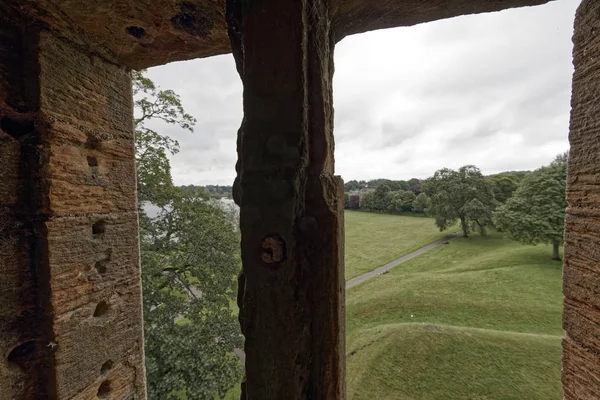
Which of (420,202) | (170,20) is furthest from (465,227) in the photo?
(170,20)

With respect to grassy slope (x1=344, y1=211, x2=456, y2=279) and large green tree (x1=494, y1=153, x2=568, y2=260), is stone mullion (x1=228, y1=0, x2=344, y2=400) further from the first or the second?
large green tree (x1=494, y1=153, x2=568, y2=260)

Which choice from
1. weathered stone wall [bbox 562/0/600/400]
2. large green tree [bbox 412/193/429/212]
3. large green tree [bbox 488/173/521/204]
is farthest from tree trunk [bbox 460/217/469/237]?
weathered stone wall [bbox 562/0/600/400]

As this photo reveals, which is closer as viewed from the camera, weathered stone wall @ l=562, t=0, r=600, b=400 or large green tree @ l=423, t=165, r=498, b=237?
weathered stone wall @ l=562, t=0, r=600, b=400

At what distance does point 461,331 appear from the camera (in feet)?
25.3

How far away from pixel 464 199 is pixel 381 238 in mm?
8138

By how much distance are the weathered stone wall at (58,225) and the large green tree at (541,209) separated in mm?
19018

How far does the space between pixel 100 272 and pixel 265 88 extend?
107 inches

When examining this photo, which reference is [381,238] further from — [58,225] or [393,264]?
[58,225]

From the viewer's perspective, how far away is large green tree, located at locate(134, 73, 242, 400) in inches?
220

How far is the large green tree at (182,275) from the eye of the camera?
558 cm

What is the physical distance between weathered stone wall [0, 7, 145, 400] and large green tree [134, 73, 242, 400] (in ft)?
9.81

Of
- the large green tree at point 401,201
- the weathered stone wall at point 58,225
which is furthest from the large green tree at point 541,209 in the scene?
the large green tree at point 401,201

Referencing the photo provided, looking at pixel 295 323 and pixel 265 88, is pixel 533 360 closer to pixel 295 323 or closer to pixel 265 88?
pixel 295 323

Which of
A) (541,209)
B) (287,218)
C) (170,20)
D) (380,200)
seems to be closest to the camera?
(287,218)
